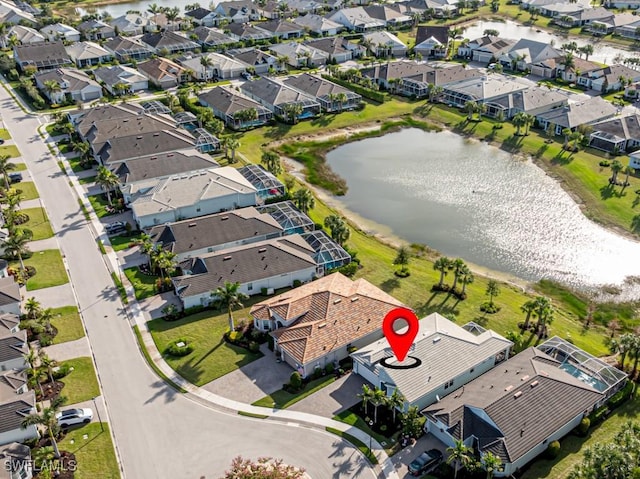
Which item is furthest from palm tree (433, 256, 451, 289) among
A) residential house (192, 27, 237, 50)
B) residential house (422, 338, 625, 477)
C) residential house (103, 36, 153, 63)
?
residential house (192, 27, 237, 50)

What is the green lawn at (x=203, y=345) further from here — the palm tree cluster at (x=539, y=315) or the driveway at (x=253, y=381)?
the palm tree cluster at (x=539, y=315)

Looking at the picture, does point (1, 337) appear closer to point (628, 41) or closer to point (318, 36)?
point (318, 36)

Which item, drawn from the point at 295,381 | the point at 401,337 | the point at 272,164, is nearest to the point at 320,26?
→ the point at 272,164

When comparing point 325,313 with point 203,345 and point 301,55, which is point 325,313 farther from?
point 301,55

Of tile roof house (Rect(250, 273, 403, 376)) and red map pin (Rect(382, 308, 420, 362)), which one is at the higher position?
red map pin (Rect(382, 308, 420, 362))

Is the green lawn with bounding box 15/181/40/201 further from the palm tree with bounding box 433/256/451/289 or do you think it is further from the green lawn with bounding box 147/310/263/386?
the palm tree with bounding box 433/256/451/289
